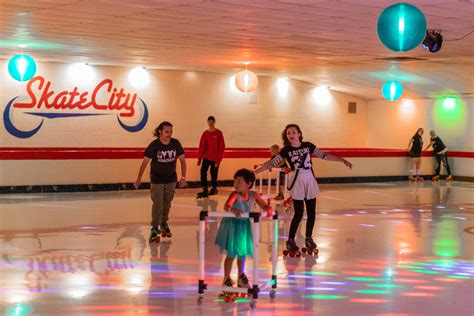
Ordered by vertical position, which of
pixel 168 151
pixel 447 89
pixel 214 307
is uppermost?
pixel 447 89

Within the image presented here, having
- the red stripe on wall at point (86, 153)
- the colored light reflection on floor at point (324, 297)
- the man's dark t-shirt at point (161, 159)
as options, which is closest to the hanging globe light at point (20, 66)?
the red stripe on wall at point (86, 153)

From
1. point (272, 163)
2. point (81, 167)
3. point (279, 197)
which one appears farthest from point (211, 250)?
point (81, 167)

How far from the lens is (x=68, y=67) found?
1992 centimetres

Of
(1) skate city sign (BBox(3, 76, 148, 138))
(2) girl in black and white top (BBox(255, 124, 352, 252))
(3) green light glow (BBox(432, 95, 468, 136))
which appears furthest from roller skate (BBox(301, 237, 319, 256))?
(3) green light glow (BBox(432, 95, 468, 136))

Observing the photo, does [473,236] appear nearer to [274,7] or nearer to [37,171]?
[274,7]

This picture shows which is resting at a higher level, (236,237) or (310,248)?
(236,237)

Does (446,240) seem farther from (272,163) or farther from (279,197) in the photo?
(279,197)

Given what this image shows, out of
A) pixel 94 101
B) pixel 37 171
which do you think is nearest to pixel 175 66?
pixel 94 101

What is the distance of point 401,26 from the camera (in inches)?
335

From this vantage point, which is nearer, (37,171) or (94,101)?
(37,171)

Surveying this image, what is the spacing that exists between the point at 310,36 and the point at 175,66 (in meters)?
7.41

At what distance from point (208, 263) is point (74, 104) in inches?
480

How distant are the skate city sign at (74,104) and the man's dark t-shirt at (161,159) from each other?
32.1 feet

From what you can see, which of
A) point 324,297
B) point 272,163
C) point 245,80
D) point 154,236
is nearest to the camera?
point 324,297
